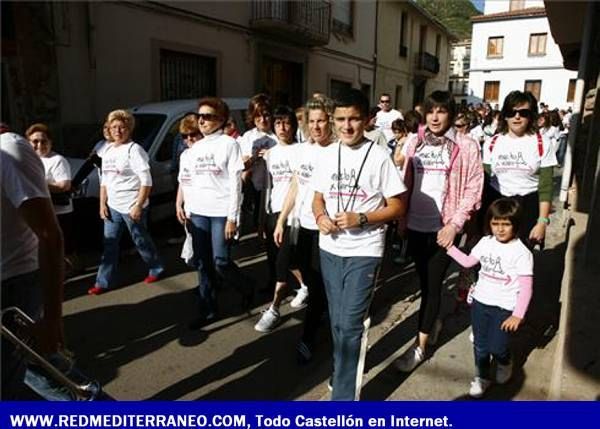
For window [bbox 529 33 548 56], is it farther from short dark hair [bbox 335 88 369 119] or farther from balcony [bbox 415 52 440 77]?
short dark hair [bbox 335 88 369 119]

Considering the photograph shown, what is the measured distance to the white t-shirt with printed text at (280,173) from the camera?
389 centimetres

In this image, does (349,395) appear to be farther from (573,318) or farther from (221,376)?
(573,318)

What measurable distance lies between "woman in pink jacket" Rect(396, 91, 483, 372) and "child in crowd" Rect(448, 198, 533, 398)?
163mm

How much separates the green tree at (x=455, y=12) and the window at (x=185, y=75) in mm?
49425

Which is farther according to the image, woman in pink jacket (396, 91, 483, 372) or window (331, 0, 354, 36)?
window (331, 0, 354, 36)

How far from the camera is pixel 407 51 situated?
928 inches

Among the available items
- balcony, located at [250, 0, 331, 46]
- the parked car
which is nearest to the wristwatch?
the parked car

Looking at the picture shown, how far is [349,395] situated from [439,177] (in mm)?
1366

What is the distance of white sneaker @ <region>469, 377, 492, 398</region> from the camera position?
2811 mm

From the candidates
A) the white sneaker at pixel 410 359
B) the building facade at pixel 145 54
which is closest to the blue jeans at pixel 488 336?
the white sneaker at pixel 410 359

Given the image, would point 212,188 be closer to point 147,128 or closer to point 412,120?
point 412,120

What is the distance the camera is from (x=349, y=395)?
101 inches

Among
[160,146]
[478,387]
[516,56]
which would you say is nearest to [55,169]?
[160,146]

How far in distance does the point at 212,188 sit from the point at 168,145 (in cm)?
328
